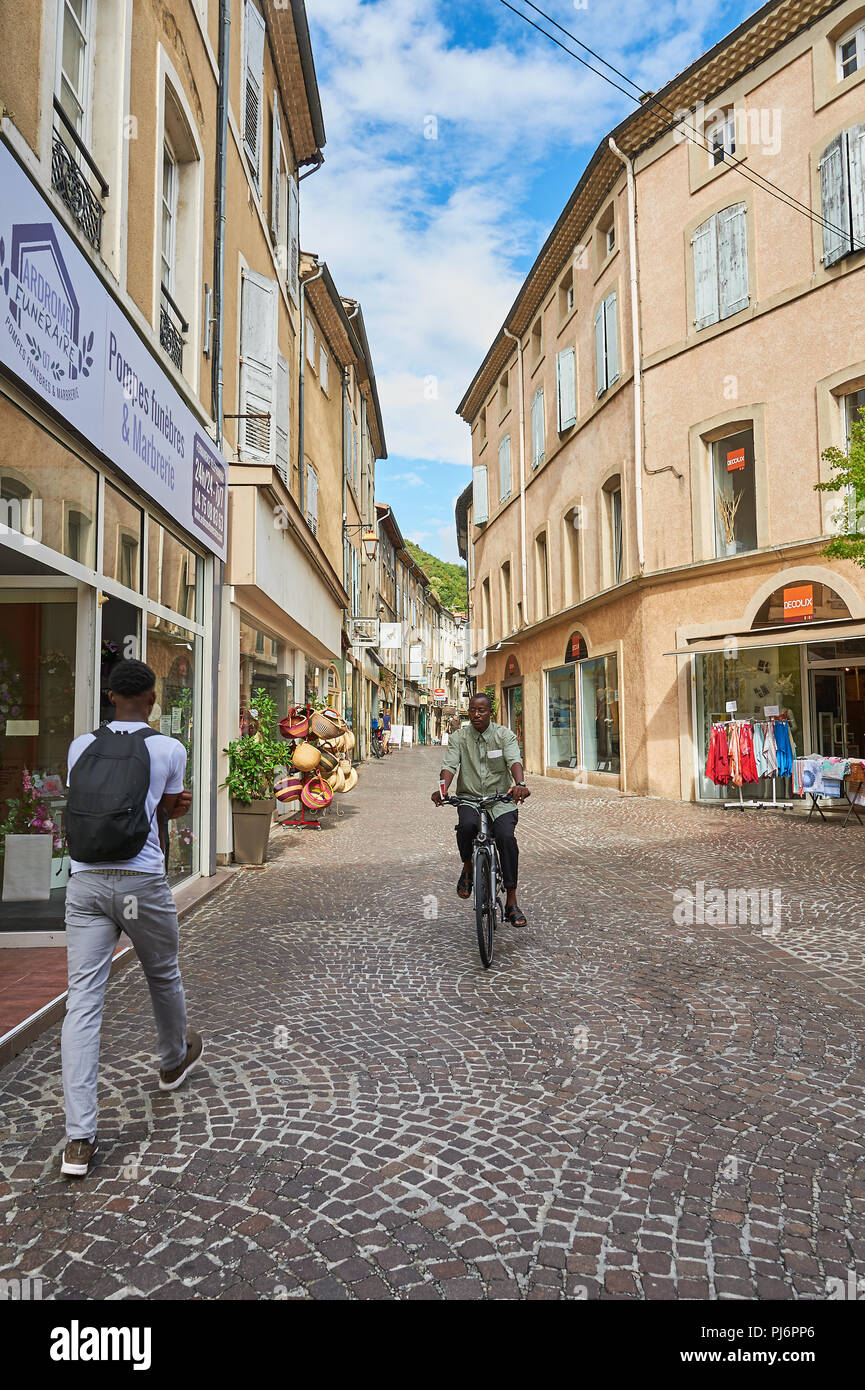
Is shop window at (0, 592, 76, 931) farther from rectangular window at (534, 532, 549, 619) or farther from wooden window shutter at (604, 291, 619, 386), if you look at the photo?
rectangular window at (534, 532, 549, 619)

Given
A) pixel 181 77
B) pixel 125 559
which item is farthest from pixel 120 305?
pixel 181 77

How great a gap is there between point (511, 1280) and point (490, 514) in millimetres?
29354

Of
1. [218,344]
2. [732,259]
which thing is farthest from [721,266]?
[218,344]

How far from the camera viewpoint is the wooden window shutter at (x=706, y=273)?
51.7 ft

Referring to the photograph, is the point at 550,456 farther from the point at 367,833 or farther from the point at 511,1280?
the point at 511,1280

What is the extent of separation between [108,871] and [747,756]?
1310cm

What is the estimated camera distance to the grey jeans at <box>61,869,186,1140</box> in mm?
2973

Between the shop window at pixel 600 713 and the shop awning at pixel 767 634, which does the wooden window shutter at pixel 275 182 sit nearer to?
the shop awning at pixel 767 634

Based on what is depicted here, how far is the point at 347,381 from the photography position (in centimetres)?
2441

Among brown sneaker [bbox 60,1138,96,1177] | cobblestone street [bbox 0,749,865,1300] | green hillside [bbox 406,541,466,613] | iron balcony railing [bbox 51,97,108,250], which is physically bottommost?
cobblestone street [bbox 0,749,865,1300]

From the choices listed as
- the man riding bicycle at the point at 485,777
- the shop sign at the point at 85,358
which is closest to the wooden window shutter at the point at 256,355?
the shop sign at the point at 85,358

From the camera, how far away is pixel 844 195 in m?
13.5

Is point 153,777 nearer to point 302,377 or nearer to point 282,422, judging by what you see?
point 282,422

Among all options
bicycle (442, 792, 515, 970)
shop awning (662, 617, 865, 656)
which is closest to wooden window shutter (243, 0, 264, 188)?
bicycle (442, 792, 515, 970)
